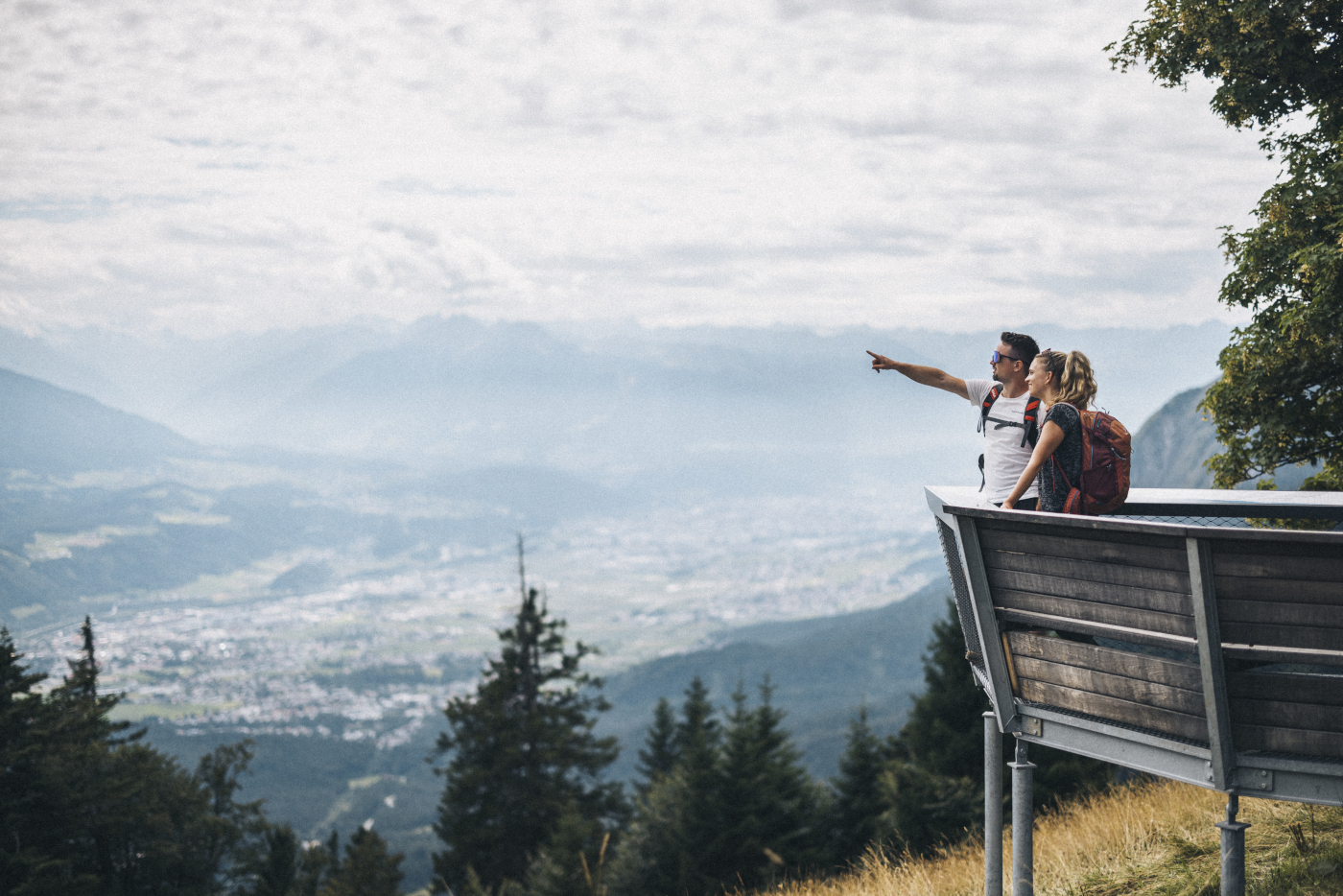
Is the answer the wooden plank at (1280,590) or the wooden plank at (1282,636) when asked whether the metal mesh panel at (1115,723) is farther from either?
the wooden plank at (1280,590)

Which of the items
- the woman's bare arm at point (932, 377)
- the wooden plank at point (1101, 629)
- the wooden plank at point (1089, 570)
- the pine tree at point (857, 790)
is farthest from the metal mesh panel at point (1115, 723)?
the pine tree at point (857, 790)

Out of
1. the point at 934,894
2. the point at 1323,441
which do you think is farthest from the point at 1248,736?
the point at 1323,441

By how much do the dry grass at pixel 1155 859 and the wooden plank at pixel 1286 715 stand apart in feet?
6.91

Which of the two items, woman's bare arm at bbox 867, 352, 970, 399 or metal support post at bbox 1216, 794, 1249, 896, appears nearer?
metal support post at bbox 1216, 794, 1249, 896

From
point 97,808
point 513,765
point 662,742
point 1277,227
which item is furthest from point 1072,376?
point 662,742

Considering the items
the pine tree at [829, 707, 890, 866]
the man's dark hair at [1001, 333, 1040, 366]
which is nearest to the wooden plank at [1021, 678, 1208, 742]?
the man's dark hair at [1001, 333, 1040, 366]

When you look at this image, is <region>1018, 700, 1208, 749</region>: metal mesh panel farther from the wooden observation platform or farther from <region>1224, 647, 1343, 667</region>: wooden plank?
<region>1224, 647, 1343, 667</region>: wooden plank

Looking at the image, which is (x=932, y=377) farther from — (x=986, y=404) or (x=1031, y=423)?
(x=1031, y=423)

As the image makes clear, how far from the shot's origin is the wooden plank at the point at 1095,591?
341 cm

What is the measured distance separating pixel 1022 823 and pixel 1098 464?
185 cm

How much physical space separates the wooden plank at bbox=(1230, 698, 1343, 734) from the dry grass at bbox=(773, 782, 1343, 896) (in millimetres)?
2105

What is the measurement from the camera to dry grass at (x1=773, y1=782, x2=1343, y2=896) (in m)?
5.29

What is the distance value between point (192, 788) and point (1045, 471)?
36.4 m

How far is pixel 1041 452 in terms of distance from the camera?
15.2ft
